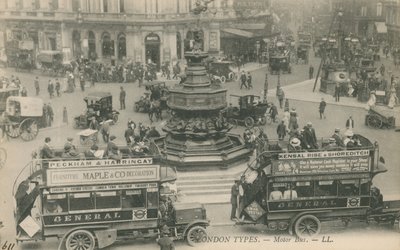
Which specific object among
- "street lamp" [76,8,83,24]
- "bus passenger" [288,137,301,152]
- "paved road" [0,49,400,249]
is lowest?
"paved road" [0,49,400,249]

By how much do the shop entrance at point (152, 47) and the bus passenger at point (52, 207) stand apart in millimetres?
37004

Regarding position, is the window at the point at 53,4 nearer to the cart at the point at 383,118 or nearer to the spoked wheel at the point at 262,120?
the spoked wheel at the point at 262,120

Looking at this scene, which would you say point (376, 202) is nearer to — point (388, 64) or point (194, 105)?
point (194, 105)

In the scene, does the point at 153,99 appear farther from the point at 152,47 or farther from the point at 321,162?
the point at 321,162

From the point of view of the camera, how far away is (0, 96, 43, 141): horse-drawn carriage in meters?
28.6

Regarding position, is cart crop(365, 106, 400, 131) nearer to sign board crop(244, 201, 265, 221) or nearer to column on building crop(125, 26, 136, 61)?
sign board crop(244, 201, 265, 221)

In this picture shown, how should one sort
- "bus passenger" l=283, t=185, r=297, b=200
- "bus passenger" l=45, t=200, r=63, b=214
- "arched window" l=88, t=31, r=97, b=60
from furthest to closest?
"arched window" l=88, t=31, r=97, b=60 < "bus passenger" l=283, t=185, r=297, b=200 < "bus passenger" l=45, t=200, r=63, b=214

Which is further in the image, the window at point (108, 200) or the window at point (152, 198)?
the window at point (152, 198)

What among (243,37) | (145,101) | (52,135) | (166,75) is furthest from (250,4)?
(52,135)

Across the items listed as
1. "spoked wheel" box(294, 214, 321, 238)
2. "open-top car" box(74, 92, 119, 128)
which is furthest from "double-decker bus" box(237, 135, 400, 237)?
"open-top car" box(74, 92, 119, 128)

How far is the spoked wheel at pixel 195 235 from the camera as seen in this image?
17516 mm

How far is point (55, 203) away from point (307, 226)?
788 cm

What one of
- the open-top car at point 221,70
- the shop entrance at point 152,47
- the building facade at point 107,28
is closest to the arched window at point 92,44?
the building facade at point 107,28

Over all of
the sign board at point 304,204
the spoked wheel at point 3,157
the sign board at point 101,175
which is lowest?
the spoked wheel at point 3,157
